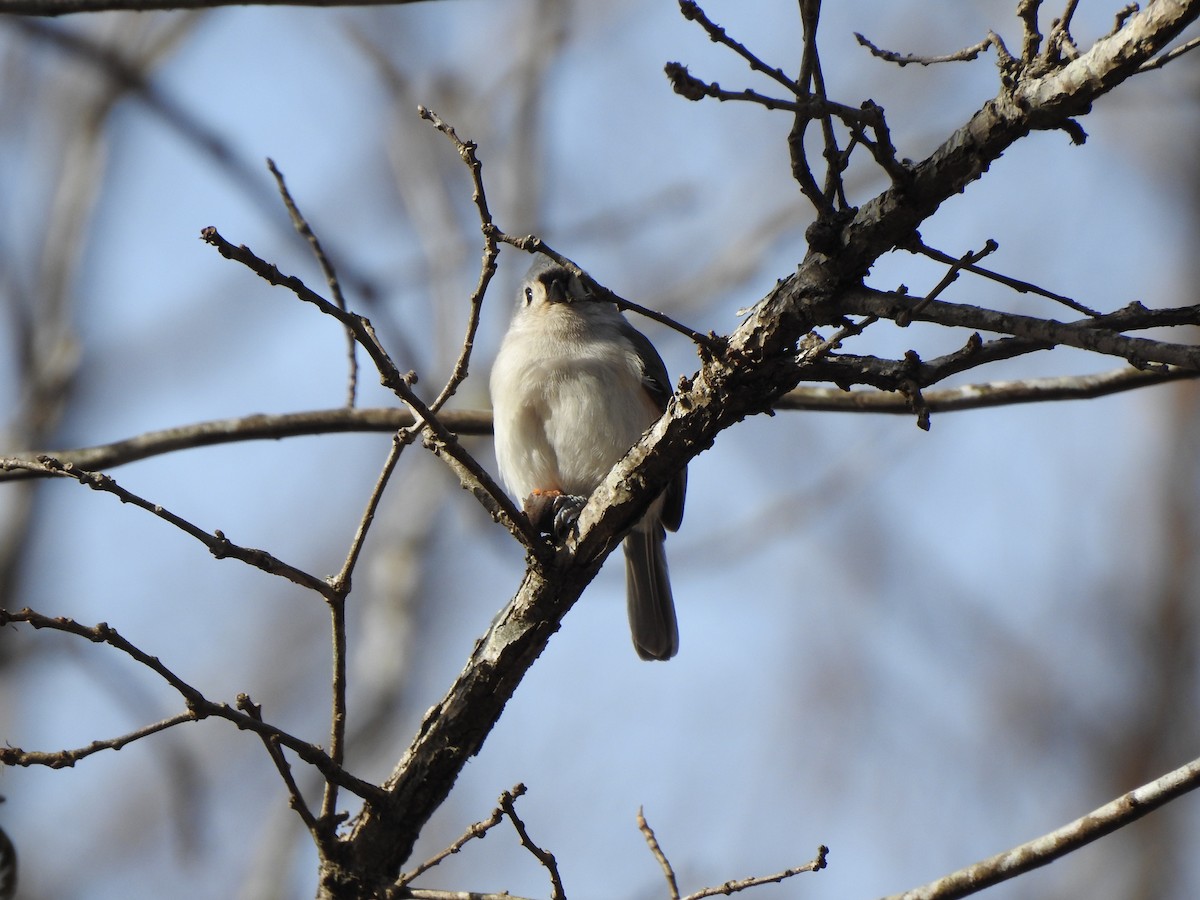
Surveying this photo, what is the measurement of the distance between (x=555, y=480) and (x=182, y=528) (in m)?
2.61

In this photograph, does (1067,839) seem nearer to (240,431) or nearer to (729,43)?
(729,43)

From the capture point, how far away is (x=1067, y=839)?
7.35 ft

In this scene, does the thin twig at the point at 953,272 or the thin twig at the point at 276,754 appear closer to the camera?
the thin twig at the point at 953,272

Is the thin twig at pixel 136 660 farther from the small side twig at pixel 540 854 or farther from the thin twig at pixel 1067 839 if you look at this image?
the thin twig at pixel 1067 839

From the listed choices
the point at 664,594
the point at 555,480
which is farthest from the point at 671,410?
the point at 664,594

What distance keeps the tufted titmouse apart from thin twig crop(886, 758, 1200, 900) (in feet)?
7.92

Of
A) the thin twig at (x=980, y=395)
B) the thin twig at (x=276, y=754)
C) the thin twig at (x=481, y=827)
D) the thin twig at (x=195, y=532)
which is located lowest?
the thin twig at (x=481, y=827)

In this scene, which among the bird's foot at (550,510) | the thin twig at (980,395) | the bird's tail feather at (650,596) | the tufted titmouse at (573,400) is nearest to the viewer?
the bird's foot at (550,510)

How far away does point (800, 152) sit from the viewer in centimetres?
210

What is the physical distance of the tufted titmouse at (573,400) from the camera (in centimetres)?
452

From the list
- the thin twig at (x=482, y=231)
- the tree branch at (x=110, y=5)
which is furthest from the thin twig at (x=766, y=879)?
the tree branch at (x=110, y=5)

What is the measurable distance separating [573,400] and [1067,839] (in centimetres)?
271

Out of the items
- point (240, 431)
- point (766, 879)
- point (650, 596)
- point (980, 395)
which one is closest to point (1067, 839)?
point (766, 879)

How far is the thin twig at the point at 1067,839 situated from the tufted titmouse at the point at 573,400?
2.41m
